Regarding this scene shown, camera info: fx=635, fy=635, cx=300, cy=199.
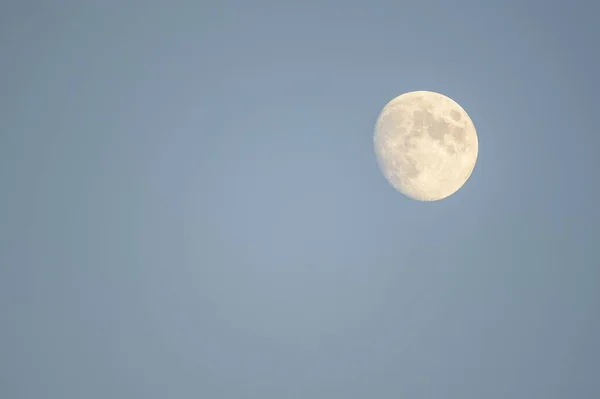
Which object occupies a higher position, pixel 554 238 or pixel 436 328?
pixel 554 238

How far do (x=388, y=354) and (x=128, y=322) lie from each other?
2427mm

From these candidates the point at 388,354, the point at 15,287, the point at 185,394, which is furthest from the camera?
the point at 388,354

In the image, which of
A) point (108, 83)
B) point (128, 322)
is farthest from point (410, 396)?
point (108, 83)

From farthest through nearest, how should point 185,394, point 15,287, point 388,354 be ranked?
point 388,354, point 185,394, point 15,287

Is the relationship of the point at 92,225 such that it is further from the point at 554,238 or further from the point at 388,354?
the point at 554,238

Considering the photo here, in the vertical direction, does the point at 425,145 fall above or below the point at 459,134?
below

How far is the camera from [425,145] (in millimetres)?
5527

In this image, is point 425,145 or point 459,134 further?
point 459,134

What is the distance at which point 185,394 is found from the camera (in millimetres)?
5668

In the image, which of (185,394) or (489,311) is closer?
(185,394)

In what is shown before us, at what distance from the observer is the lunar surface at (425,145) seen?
5562 mm

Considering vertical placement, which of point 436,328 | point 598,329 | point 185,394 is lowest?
point 185,394

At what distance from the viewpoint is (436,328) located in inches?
241

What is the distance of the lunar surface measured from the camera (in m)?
5.56
